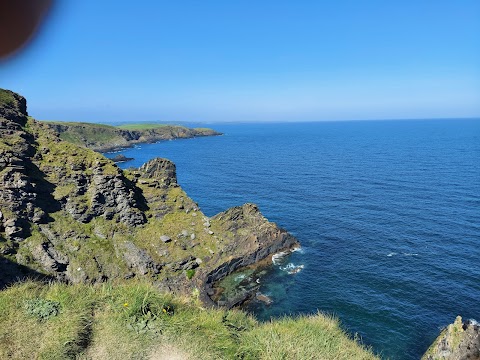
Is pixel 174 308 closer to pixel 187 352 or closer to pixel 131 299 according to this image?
pixel 131 299

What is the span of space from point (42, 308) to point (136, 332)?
13.9ft

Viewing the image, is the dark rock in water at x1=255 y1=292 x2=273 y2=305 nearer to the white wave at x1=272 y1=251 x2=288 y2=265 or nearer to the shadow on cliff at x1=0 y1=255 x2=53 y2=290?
the white wave at x1=272 y1=251 x2=288 y2=265

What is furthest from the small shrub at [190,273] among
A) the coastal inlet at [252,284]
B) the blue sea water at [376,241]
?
the blue sea water at [376,241]

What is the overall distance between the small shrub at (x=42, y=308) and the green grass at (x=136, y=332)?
0.13 meters

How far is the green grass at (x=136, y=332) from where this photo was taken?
Result: 12214 millimetres

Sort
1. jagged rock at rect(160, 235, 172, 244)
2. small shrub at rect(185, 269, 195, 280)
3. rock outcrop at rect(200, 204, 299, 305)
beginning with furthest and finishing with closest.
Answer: rock outcrop at rect(200, 204, 299, 305) → jagged rock at rect(160, 235, 172, 244) → small shrub at rect(185, 269, 195, 280)

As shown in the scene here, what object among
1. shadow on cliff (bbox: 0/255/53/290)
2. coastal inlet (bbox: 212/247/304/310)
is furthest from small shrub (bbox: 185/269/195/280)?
shadow on cliff (bbox: 0/255/53/290)

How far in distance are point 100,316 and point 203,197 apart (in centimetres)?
9340

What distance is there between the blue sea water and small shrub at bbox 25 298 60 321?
39629mm

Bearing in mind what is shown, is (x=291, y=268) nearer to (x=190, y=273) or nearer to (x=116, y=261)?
(x=190, y=273)

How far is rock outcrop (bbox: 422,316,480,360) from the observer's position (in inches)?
1341

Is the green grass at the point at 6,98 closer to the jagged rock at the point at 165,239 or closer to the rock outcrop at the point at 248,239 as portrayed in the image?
the jagged rock at the point at 165,239

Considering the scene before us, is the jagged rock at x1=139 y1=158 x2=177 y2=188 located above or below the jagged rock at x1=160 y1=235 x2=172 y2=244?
above

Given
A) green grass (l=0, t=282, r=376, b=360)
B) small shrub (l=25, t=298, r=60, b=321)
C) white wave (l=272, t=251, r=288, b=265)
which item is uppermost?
small shrub (l=25, t=298, r=60, b=321)
